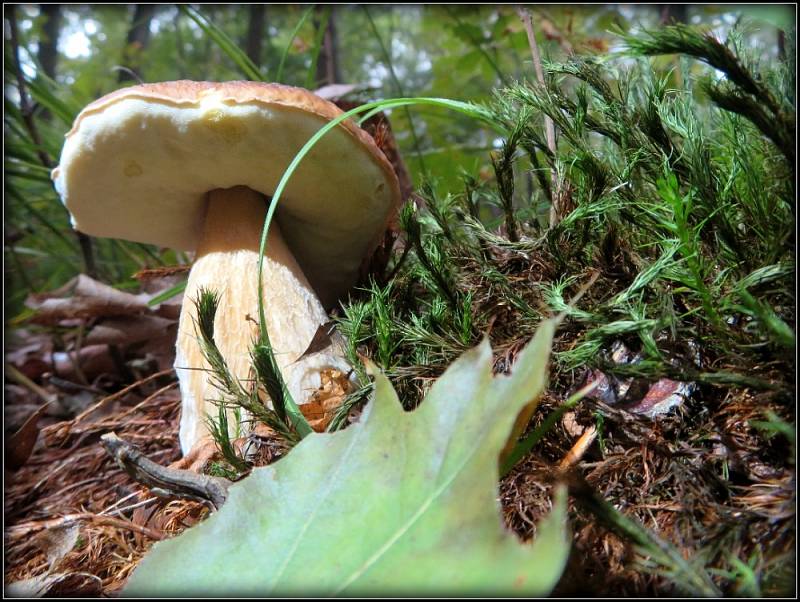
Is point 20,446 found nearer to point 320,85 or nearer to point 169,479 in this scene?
point 169,479

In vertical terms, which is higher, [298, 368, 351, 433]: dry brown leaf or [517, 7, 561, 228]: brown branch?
[517, 7, 561, 228]: brown branch

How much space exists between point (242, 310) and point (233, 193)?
296mm

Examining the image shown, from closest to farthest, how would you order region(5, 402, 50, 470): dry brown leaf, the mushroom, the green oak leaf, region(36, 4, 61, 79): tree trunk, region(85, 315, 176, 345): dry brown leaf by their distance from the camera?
the green oak leaf → the mushroom → region(5, 402, 50, 470): dry brown leaf → region(85, 315, 176, 345): dry brown leaf → region(36, 4, 61, 79): tree trunk

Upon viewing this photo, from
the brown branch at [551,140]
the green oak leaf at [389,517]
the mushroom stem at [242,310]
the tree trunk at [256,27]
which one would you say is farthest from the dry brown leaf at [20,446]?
the tree trunk at [256,27]

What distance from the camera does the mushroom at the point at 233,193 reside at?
0.88 m

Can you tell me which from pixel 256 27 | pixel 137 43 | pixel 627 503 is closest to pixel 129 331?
pixel 627 503

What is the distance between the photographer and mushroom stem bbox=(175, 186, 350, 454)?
37.4 inches

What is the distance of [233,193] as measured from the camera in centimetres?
118

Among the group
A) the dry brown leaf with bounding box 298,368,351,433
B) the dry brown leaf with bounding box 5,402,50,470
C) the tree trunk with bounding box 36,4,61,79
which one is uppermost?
the tree trunk with bounding box 36,4,61,79

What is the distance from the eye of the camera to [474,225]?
848 millimetres

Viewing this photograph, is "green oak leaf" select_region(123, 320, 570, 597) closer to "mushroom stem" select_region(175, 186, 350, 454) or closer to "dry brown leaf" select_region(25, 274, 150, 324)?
"mushroom stem" select_region(175, 186, 350, 454)

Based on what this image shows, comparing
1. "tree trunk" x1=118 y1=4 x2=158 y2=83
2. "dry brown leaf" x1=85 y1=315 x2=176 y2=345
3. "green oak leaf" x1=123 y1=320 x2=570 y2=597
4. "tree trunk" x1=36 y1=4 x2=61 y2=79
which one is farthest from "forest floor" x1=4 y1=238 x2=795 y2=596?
"tree trunk" x1=36 y1=4 x2=61 y2=79

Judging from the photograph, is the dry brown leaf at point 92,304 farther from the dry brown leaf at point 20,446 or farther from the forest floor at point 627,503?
the forest floor at point 627,503

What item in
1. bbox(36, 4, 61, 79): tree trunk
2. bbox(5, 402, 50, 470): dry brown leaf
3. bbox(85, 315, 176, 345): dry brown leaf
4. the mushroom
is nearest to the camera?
the mushroom
